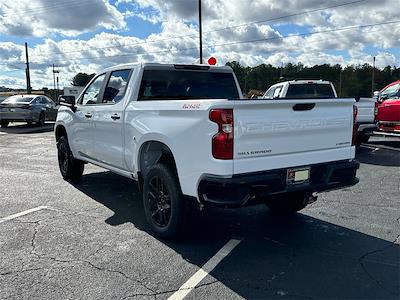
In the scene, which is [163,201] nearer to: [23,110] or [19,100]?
[23,110]

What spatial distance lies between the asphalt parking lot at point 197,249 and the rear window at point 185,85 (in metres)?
1.65

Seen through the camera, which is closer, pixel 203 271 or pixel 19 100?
pixel 203 271

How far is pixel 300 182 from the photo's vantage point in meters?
4.40

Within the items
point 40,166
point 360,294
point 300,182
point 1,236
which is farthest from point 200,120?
point 40,166

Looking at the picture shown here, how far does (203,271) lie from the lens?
396 centimetres

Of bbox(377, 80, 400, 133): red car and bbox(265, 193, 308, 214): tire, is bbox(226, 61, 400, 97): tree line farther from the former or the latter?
bbox(265, 193, 308, 214): tire

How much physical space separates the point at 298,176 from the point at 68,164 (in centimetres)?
493

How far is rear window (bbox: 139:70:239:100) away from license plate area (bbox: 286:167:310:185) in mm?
2168

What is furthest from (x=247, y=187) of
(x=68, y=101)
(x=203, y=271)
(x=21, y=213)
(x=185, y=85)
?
(x=68, y=101)

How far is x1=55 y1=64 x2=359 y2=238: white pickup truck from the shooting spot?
3963mm

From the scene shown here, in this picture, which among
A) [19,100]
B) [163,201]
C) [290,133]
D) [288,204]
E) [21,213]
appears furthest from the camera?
[19,100]

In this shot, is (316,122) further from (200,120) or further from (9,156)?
(9,156)

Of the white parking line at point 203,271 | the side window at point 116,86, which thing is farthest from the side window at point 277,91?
the white parking line at point 203,271

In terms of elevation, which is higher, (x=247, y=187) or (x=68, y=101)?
(x=68, y=101)
